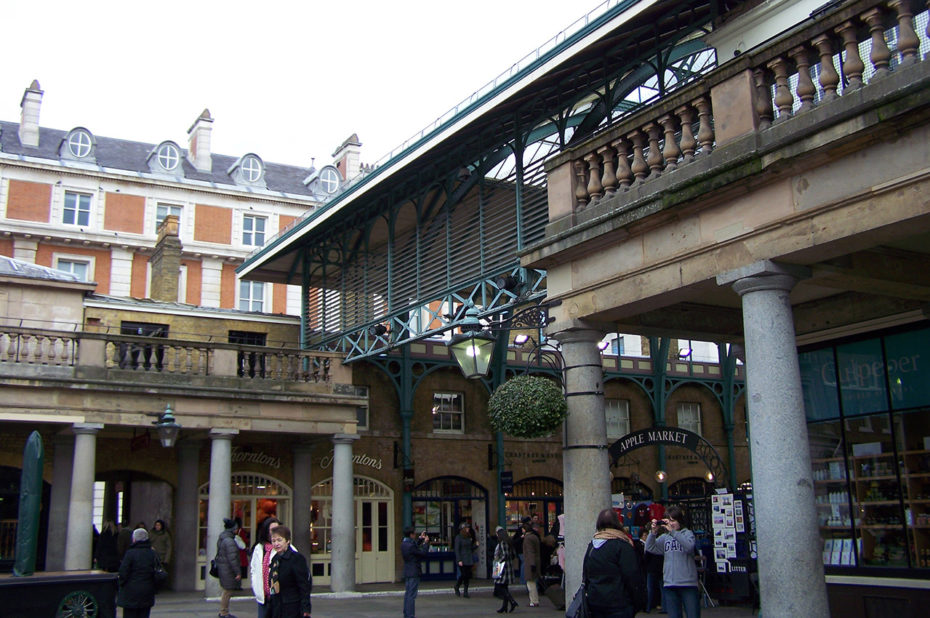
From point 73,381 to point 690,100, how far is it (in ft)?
49.1

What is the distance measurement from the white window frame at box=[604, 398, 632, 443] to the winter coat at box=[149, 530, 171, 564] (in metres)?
14.2

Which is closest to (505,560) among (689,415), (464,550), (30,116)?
(464,550)

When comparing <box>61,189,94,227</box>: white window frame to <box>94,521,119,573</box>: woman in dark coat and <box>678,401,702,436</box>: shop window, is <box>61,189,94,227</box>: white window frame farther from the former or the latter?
<box>678,401,702,436</box>: shop window

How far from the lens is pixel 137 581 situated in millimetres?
10680

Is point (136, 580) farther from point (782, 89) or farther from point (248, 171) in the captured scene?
point (248, 171)

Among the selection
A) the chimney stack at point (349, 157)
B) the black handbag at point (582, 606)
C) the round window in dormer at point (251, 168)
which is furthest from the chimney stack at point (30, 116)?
the black handbag at point (582, 606)

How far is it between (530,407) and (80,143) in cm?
3926

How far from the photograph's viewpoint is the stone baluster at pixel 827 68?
7160 mm

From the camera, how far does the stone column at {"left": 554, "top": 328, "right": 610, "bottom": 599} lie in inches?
363

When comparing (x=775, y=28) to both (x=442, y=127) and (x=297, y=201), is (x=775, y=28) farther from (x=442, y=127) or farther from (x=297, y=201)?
(x=297, y=201)

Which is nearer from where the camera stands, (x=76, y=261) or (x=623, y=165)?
(x=623, y=165)

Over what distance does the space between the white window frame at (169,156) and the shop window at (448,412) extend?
23959mm

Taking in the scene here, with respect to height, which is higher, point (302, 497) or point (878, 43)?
point (878, 43)

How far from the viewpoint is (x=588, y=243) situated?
9.28 meters
